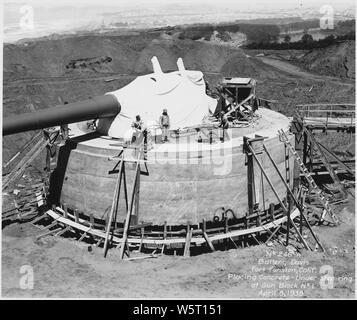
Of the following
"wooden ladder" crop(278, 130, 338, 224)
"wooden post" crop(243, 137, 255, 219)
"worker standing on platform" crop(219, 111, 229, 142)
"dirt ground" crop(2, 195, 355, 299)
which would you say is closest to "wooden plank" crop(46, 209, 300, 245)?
"dirt ground" crop(2, 195, 355, 299)

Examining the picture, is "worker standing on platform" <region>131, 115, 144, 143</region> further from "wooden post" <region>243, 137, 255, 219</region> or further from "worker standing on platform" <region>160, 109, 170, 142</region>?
"wooden post" <region>243, 137, 255, 219</region>

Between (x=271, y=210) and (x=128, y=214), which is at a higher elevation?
(x=128, y=214)

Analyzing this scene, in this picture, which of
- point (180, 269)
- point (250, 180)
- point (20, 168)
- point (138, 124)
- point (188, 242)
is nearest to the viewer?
point (180, 269)

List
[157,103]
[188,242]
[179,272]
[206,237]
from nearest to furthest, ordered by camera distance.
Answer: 1. [179,272]
2. [188,242]
3. [206,237]
4. [157,103]

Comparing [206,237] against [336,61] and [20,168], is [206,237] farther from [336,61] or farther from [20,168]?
[336,61]

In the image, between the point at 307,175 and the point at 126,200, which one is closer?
the point at 126,200

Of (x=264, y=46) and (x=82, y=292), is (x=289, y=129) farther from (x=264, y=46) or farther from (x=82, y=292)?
(x=264, y=46)

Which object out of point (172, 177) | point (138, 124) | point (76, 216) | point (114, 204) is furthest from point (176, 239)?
point (138, 124)
